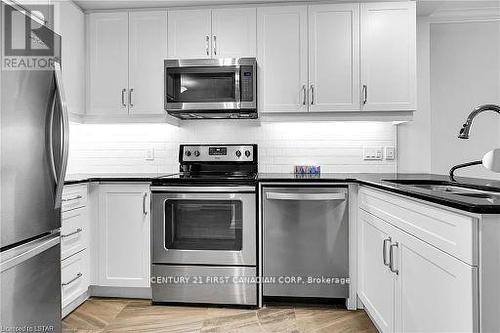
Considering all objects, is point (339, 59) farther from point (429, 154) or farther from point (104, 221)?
point (104, 221)

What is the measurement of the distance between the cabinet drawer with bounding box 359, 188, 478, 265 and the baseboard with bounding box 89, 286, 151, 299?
72.9 inches

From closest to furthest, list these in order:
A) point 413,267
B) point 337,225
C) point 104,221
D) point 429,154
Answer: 1. point 413,267
2. point 337,225
3. point 104,221
4. point 429,154

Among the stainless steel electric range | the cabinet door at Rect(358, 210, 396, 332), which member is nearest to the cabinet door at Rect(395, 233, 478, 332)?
the cabinet door at Rect(358, 210, 396, 332)

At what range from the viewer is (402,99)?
307 cm

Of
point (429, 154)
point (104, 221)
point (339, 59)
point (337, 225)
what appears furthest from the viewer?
point (429, 154)

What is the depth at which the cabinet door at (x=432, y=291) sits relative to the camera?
123cm

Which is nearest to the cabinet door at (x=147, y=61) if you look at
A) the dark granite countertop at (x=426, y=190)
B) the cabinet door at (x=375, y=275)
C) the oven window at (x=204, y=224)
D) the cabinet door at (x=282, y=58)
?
the dark granite countertop at (x=426, y=190)

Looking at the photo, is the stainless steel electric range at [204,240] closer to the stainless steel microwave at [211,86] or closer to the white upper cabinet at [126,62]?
the stainless steel microwave at [211,86]

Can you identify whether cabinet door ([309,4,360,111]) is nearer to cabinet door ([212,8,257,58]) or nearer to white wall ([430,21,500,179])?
cabinet door ([212,8,257,58])

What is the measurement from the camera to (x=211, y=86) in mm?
3031

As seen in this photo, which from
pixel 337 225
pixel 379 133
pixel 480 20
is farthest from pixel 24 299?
pixel 480 20

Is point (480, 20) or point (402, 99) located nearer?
point (402, 99)

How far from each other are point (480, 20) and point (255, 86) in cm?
220

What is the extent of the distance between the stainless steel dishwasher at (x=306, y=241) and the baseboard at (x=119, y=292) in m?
0.96
